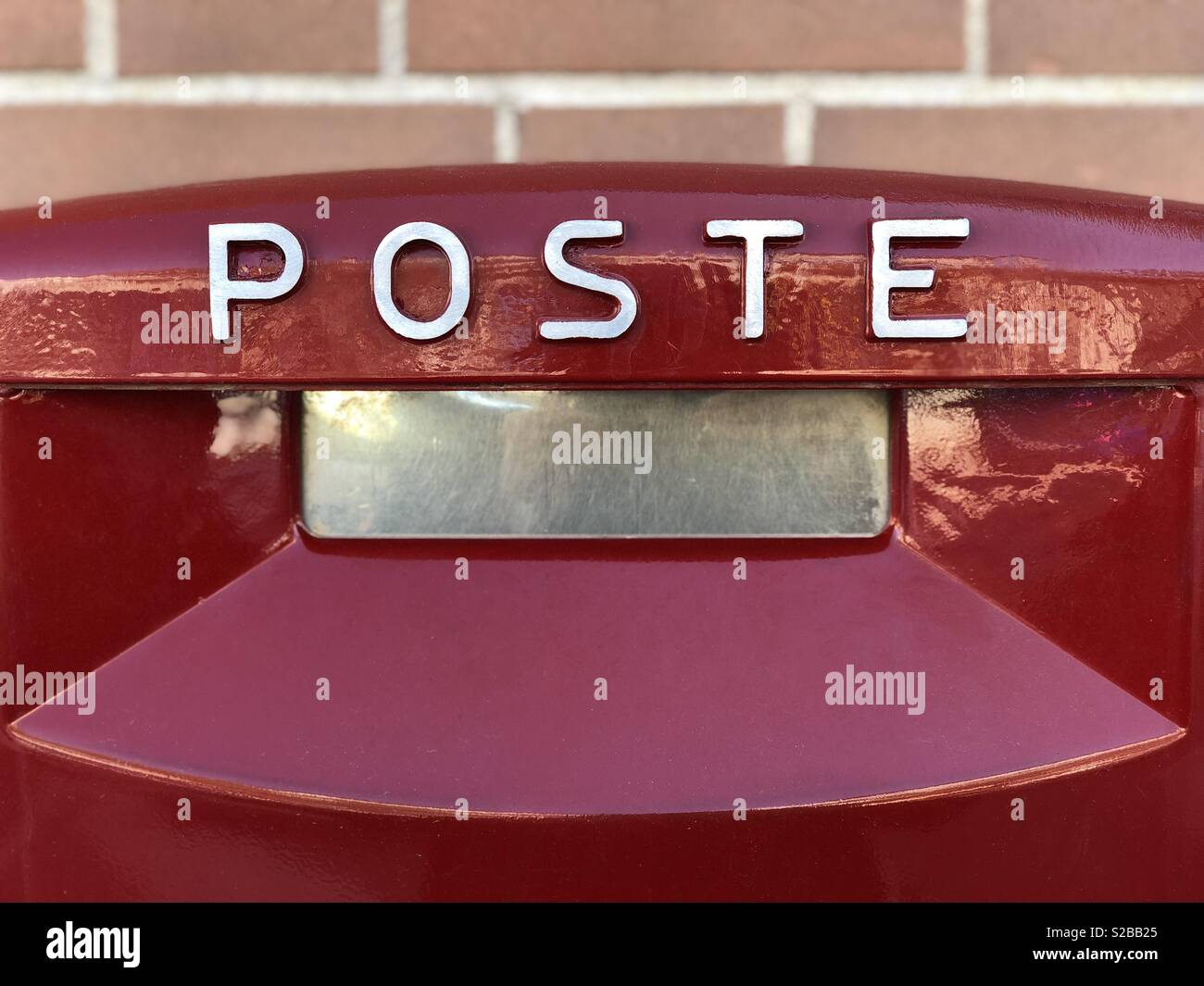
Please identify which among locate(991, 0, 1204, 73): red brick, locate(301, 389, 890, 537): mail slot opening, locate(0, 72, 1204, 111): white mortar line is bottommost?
locate(301, 389, 890, 537): mail slot opening

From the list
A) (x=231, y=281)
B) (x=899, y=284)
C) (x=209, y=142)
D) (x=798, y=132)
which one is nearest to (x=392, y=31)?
(x=209, y=142)

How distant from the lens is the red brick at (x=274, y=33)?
1645 mm

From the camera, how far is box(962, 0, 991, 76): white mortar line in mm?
1622

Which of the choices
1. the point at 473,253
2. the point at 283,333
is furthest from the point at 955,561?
the point at 283,333

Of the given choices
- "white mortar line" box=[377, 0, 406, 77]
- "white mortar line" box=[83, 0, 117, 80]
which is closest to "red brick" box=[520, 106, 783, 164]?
"white mortar line" box=[377, 0, 406, 77]

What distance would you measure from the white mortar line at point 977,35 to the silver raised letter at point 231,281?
1386 mm

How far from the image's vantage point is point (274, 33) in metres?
1.64

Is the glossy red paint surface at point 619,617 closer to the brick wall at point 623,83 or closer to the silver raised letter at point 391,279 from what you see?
the silver raised letter at point 391,279

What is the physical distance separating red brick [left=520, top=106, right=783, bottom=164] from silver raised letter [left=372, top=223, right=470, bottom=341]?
1.02 meters

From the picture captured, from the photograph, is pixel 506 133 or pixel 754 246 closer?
pixel 754 246

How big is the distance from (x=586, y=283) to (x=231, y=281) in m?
0.26

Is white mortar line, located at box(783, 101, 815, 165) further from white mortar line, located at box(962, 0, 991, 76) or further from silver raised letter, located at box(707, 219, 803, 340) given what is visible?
silver raised letter, located at box(707, 219, 803, 340)

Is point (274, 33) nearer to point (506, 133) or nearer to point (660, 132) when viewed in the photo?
point (506, 133)
